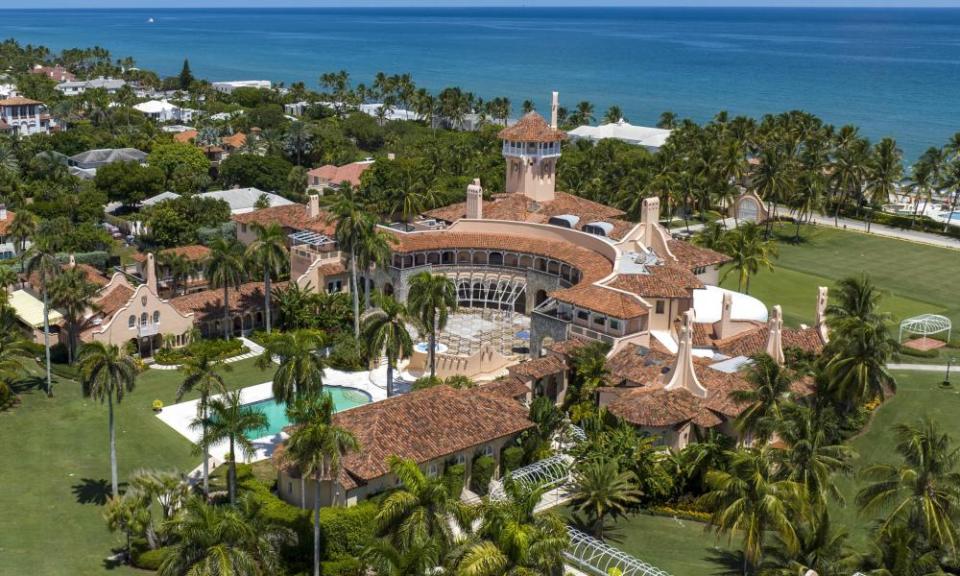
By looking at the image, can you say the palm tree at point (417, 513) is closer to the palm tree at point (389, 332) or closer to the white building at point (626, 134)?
the palm tree at point (389, 332)

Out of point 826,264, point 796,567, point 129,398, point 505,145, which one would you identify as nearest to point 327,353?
point 129,398

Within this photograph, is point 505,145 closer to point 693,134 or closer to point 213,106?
point 693,134

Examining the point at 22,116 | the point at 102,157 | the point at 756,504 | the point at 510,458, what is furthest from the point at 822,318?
the point at 22,116

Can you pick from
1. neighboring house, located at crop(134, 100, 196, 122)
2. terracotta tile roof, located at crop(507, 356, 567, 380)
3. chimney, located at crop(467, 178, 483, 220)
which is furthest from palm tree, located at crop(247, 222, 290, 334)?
neighboring house, located at crop(134, 100, 196, 122)

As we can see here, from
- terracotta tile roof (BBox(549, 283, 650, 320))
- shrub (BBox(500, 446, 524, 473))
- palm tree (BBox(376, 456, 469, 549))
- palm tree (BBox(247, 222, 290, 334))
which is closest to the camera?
palm tree (BBox(376, 456, 469, 549))

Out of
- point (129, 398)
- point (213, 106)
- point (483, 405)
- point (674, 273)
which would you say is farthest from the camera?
point (213, 106)

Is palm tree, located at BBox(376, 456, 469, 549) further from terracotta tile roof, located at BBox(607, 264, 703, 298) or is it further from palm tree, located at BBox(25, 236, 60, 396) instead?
palm tree, located at BBox(25, 236, 60, 396)
